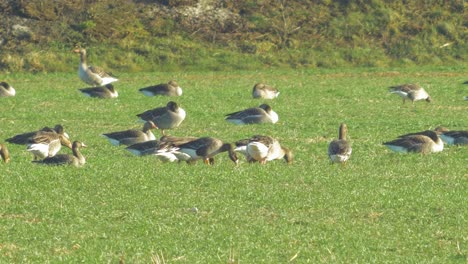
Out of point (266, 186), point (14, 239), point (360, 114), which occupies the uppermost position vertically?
point (14, 239)

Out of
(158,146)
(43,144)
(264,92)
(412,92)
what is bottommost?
(264,92)

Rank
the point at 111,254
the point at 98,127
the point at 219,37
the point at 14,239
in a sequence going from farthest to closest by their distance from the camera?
the point at 219,37 < the point at 98,127 < the point at 14,239 < the point at 111,254

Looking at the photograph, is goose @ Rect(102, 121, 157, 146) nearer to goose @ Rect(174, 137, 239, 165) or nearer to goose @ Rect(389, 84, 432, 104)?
goose @ Rect(174, 137, 239, 165)

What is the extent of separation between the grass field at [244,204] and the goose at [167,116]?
33 centimetres

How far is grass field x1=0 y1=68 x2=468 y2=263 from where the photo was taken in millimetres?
12641

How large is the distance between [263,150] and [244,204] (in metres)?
4.81

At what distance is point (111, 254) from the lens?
40.3 feet

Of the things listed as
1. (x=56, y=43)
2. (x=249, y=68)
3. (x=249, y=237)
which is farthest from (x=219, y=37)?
(x=249, y=237)

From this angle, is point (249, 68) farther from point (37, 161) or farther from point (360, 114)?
point (37, 161)

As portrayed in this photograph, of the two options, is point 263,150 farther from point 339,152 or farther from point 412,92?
point 412,92

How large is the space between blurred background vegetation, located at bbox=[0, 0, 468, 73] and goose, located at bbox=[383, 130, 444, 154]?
32.5 m

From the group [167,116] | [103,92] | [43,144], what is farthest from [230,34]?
[43,144]

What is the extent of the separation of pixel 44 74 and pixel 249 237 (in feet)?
130

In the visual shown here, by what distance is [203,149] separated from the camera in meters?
20.3
